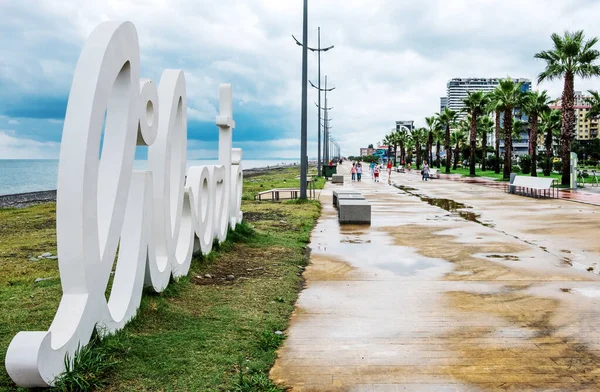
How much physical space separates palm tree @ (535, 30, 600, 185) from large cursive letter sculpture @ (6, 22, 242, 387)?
2929 cm

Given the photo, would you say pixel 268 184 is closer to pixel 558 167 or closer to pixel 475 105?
pixel 475 105

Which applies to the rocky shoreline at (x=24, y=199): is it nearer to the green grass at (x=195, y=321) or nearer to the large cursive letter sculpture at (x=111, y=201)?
the green grass at (x=195, y=321)

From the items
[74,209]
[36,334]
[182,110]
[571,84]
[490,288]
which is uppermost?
[571,84]

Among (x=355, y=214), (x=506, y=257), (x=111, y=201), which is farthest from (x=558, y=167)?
(x=111, y=201)

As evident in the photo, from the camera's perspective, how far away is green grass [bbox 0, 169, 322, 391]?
4.58 meters

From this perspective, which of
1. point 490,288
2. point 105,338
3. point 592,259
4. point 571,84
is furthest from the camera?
point 571,84

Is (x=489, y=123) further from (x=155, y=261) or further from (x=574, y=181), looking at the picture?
(x=155, y=261)

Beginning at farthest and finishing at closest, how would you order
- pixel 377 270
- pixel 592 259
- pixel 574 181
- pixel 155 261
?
pixel 574 181 < pixel 592 259 < pixel 377 270 < pixel 155 261

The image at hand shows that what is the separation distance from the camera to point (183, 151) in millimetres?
8594

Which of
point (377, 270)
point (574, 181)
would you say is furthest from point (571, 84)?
point (377, 270)

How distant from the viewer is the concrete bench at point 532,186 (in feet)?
83.4

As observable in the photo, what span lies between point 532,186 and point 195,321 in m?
23.3

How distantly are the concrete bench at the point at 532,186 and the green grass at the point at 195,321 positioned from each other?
697 inches

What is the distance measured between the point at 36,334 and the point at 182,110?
5.12m
